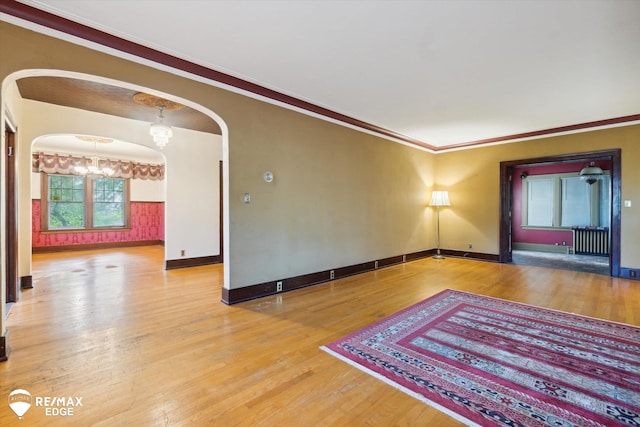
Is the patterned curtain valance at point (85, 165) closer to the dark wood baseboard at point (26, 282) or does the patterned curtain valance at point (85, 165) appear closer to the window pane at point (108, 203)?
the window pane at point (108, 203)

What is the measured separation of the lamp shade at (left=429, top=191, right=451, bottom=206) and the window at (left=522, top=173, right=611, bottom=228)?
11.6 feet

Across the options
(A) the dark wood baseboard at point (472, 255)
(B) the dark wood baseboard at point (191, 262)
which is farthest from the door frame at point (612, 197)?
(B) the dark wood baseboard at point (191, 262)

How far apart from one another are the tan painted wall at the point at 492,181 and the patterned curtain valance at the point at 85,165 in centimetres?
883

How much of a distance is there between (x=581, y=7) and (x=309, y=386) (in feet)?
11.6

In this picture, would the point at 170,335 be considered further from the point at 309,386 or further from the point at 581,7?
the point at 581,7

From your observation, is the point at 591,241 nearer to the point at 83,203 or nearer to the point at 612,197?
the point at 612,197

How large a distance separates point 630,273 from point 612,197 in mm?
1349

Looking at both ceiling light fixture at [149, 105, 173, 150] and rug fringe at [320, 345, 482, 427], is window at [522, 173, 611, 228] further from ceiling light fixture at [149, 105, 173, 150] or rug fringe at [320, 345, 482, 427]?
ceiling light fixture at [149, 105, 173, 150]

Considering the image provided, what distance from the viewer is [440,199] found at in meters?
6.98

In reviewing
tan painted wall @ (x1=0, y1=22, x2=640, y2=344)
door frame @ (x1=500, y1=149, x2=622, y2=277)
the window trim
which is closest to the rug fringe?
tan painted wall @ (x1=0, y1=22, x2=640, y2=344)

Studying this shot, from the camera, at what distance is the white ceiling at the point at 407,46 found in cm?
233

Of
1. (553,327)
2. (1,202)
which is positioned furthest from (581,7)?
(1,202)

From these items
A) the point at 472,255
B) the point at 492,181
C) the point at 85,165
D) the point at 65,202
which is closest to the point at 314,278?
the point at 472,255

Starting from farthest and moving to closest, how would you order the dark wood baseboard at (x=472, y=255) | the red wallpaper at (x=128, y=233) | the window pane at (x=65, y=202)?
the window pane at (x=65, y=202)
the red wallpaper at (x=128, y=233)
the dark wood baseboard at (x=472, y=255)
